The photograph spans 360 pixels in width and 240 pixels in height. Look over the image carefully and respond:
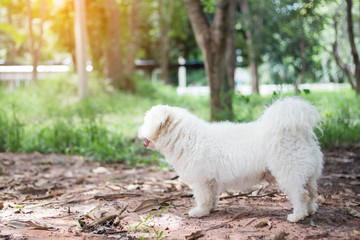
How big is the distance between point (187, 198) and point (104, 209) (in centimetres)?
102

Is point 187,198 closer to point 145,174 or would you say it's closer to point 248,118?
point 145,174

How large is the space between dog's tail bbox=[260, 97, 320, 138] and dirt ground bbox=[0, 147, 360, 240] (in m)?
0.81

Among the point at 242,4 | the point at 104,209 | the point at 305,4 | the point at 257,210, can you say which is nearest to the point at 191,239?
the point at 257,210

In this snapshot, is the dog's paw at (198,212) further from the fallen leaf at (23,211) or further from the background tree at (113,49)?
the background tree at (113,49)

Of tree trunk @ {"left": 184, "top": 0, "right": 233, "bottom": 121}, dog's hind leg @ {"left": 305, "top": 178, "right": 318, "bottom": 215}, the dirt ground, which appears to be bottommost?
the dirt ground

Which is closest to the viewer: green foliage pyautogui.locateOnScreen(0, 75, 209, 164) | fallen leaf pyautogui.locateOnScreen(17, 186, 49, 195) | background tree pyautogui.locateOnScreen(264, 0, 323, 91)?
fallen leaf pyautogui.locateOnScreen(17, 186, 49, 195)

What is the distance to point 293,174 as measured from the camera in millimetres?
3541

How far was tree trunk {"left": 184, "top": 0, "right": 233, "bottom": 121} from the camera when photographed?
839cm

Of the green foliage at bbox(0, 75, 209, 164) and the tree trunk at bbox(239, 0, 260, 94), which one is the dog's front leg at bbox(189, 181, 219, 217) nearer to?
the green foliage at bbox(0, 75, 209, 164)

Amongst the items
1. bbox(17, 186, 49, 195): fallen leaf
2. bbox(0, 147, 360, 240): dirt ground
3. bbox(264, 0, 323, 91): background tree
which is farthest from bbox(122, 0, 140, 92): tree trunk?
bbox(17, 186, 49, 195): fallen leaf

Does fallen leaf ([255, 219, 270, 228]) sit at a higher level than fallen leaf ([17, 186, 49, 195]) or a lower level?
higher

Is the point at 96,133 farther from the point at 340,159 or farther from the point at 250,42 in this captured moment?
the point at 250,42

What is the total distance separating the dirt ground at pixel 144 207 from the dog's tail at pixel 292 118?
0.81m

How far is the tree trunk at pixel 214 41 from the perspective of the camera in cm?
839
